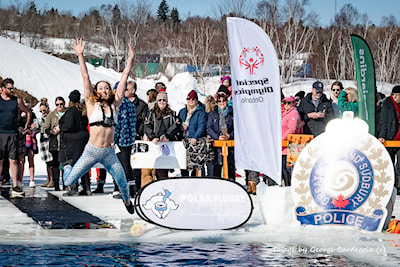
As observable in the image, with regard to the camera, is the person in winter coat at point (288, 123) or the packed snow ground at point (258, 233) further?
the person in winter coat at point (288, 123)

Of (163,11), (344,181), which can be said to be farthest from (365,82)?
(163,11)

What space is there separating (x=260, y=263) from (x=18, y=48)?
125ft

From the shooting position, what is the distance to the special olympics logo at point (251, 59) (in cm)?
838

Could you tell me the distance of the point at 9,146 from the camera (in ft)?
37.9

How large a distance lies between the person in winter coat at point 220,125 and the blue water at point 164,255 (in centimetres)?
512

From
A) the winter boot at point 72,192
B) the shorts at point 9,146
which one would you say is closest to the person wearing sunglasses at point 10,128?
the shorts at point 9,146

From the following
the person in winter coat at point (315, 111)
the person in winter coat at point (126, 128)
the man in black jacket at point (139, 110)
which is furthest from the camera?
the person in winter coat at point (315, 111)

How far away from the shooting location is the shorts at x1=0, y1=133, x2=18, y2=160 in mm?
11531

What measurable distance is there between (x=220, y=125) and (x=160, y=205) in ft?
14.4

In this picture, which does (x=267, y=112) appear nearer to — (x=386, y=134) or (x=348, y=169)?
(x=348, y=169)

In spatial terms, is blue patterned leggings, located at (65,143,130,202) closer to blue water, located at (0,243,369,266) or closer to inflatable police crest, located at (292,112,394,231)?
blue water, located at (0,243,369,266)

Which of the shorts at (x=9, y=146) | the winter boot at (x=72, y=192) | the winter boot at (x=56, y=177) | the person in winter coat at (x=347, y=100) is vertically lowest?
the winter boot at (x=72, y=192)

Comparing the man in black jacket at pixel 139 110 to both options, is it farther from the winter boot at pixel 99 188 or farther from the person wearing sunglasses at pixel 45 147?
the person wearing sunglasses at pixel 45 147

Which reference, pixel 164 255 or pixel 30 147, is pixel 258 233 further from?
pixel 30 147
